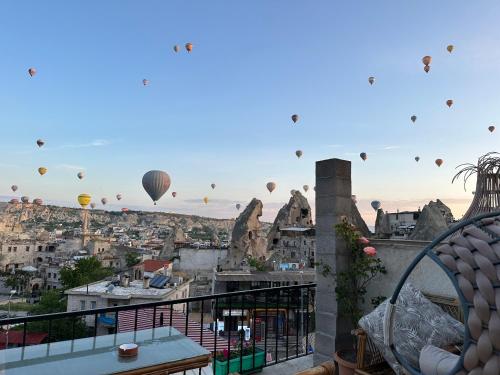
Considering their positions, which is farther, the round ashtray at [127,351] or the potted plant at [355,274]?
the potted plant at [355,274]

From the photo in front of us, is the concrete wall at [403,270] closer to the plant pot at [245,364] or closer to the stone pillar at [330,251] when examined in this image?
the stone pillar at [330,251]

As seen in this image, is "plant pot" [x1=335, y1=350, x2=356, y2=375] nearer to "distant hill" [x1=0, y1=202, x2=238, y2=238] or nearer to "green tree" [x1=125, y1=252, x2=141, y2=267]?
"green tree" [x1=125, y1=252, x2=141, y2=267]

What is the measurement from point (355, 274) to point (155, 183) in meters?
25.9

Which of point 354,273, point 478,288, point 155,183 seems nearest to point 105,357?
point 478,288

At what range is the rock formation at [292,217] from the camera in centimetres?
5459

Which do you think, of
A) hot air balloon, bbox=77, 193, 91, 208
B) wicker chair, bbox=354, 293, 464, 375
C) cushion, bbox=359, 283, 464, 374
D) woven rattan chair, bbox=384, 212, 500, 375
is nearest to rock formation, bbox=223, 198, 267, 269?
hot air balloon, bbox=77, 193, 91, 208

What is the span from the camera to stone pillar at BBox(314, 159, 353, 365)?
380cm

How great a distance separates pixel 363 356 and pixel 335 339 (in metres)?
1.13

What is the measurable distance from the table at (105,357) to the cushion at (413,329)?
1.11 meters

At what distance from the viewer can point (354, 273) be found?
3.77 metres

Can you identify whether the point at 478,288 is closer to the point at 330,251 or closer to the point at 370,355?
the point at 370,355

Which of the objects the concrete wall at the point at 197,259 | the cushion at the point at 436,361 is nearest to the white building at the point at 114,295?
the concrete wall at the point at 197,259

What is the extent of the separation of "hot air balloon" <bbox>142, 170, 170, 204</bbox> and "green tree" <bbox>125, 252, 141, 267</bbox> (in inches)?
1093

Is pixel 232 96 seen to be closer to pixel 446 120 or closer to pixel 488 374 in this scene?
pixel 446 120
